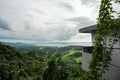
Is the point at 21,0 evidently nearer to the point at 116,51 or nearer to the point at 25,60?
the point at 116,51

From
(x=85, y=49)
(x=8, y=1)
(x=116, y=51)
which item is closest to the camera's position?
(x=116, y=51)

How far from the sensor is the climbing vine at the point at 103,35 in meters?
7.97

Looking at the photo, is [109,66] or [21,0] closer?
[109,66]

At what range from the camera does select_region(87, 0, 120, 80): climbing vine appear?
7.97 metres

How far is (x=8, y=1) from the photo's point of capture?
17.6 meters

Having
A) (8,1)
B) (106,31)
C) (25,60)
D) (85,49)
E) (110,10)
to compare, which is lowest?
(25,60)

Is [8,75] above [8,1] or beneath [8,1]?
beneath

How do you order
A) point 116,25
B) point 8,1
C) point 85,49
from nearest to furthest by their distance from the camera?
point 116,25 → point 85,49 → point 8,1

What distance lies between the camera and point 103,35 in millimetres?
8516

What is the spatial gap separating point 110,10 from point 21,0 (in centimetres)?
1114

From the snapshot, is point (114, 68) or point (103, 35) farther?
point (103, 35)

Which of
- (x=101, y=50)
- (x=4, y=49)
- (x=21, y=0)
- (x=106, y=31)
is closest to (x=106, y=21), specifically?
(x=106, y=31)

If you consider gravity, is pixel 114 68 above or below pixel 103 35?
below

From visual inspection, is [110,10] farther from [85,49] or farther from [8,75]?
Result: [8,75]
